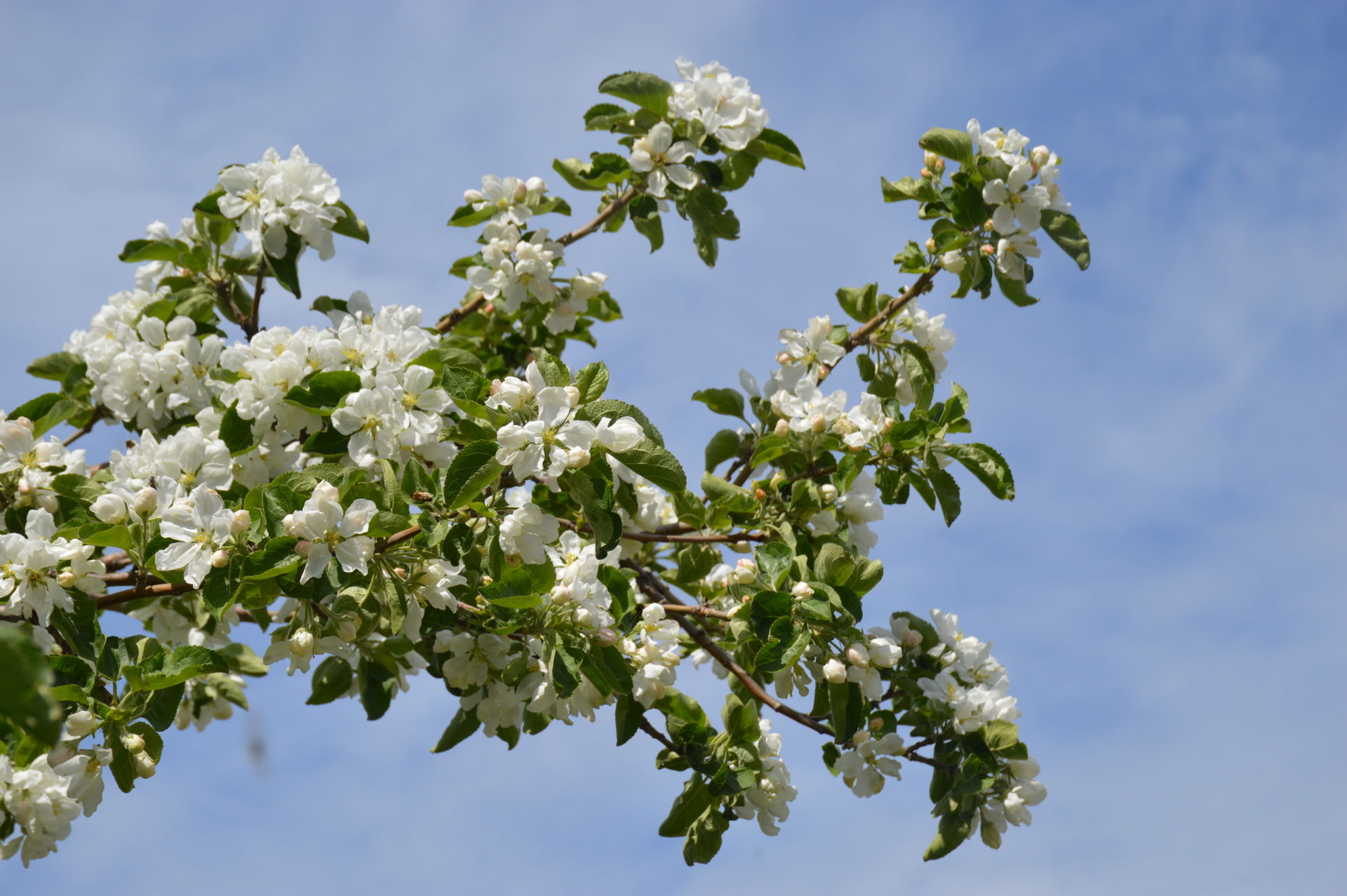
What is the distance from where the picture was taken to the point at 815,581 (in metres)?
2.82

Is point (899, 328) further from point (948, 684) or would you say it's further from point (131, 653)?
point (131, 653)

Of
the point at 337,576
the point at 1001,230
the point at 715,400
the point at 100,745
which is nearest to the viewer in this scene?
the point at 337,576

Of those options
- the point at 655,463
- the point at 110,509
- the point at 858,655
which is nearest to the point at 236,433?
the point at 110,509

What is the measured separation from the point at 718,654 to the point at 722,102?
1.66 m

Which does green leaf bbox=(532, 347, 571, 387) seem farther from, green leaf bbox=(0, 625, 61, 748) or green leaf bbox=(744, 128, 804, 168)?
green leaf bbox=(0, 625, 61, 748)

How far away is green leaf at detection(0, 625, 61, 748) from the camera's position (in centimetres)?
97

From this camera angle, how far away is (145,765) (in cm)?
243

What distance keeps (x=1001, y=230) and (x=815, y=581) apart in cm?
124

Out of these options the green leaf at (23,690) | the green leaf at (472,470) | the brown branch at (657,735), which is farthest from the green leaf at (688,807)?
the green leaf at (23,690)

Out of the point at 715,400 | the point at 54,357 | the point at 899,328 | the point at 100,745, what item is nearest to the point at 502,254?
the point at 715,400

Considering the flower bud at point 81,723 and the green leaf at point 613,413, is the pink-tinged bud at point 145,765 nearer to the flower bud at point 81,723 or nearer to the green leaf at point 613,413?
Answer: the flower bud at point 81,723

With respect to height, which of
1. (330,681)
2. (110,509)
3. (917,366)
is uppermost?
(917,366)

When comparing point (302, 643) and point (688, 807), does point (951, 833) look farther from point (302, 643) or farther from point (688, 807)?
point (302, 643)

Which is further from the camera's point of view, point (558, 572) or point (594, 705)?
point (594, 705)
